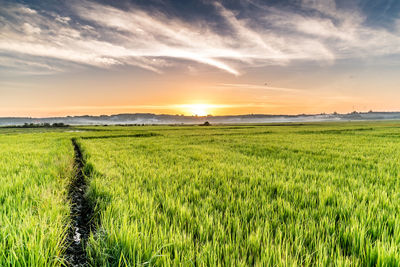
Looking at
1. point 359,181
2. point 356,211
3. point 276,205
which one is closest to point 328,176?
point 359,181

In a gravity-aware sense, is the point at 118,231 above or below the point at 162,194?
above

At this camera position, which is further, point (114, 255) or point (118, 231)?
point (118, 231)

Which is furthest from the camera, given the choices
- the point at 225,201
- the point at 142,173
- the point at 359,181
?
the point at 142,173

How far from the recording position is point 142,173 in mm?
5848

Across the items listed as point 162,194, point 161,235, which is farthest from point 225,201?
point 161,235

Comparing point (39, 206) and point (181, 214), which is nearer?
point (181, 214)

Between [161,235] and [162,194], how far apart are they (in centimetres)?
183

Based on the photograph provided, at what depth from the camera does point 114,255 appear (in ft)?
6.24

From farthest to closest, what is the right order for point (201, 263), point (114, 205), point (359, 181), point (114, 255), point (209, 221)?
point (359, 181) < point (114, 205) < point (209, 221) < point (114, 255) < point (201, 263)

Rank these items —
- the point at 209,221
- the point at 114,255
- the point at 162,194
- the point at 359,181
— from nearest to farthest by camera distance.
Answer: the point at 114,255
the point at 209,221
the point at 162,194
the point at 359,181

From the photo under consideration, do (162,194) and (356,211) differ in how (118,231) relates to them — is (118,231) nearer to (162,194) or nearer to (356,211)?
(162,194)

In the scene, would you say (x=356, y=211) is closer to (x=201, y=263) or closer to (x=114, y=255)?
(x=201, y=263)

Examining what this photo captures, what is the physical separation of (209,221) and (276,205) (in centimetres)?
135

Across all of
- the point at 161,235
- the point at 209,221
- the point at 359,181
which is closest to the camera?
the point at 161,235
